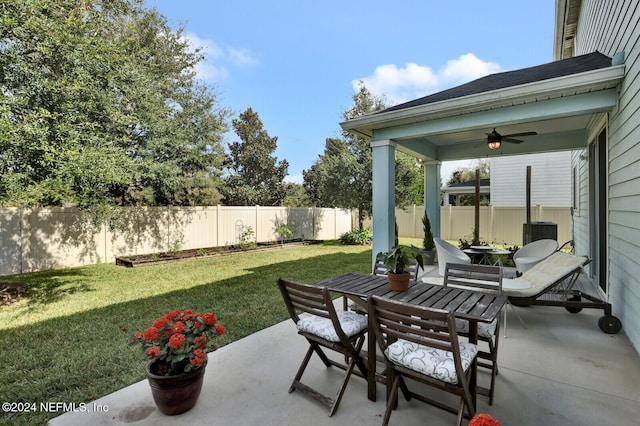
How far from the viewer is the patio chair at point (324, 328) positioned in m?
2.11

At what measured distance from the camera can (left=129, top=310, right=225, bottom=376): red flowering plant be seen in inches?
79.6

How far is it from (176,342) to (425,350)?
5.26ft

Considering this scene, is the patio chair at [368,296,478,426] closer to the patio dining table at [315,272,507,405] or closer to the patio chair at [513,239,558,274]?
the patio dining table at [315,272,507,405]

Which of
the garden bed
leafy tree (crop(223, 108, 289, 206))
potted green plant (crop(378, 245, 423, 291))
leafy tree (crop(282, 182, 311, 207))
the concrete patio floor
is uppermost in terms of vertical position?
leafy tree (crop(223, 108, 289, 206))

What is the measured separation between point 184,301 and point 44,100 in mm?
4003

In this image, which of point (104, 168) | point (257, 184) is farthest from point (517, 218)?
point (257, 184)

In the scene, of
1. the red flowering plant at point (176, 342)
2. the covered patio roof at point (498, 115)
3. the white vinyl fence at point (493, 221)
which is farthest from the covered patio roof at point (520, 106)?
the white vinyl fence at point (493, 221)

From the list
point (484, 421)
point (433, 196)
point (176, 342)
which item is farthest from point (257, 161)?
point (484, 421)

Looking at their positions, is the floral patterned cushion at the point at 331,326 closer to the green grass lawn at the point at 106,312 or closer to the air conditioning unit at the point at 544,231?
the green grass lawn at the point at 106,312

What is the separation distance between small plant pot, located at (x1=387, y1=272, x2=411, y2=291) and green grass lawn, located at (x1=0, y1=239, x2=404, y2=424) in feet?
6.16

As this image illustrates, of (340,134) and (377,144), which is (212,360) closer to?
(377,144)

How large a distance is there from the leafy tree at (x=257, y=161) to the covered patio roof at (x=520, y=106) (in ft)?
55.7

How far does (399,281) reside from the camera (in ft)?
8.59

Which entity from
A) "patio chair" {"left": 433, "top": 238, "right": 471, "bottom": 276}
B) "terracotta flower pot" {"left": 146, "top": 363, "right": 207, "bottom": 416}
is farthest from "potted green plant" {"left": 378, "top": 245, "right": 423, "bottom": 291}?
"patio chair" {"left": 433, "top": 238, "right": 471, "bottom": 276}
